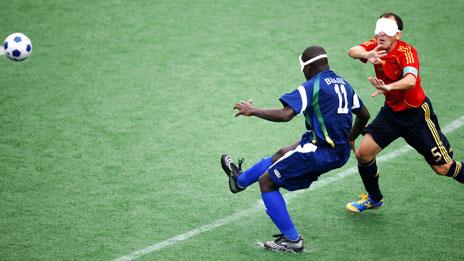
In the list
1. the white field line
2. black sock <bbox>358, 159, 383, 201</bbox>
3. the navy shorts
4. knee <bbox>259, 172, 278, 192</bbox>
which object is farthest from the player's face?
the white field line

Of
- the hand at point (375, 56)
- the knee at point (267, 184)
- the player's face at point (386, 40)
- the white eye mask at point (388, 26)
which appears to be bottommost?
the knee at point (267, 184)

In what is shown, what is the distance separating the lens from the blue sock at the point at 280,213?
675 centimetres

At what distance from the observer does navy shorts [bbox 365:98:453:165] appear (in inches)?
280

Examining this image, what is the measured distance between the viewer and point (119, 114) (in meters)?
9.58

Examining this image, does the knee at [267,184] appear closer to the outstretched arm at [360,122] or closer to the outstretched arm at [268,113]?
the outstretched arm at [268,113]

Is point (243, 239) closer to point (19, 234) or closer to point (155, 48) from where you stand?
point (19, 234)

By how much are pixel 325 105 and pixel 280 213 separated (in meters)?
1.16

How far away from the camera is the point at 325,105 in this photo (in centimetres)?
653

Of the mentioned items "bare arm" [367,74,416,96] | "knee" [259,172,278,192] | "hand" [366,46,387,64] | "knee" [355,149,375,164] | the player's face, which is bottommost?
"knee" [355,149,375,164]

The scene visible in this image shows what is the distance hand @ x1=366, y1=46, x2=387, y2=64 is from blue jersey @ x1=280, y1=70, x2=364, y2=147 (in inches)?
18.5

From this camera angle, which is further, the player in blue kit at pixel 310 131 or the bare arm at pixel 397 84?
the bare arm at pixel 397 84

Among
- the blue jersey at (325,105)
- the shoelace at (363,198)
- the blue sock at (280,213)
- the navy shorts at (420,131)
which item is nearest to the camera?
the blue jersey at (325,105)

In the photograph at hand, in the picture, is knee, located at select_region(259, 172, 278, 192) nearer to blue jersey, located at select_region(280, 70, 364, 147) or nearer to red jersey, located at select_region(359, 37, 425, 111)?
blue jersey, located at select_region(280, 70, 364, 147)

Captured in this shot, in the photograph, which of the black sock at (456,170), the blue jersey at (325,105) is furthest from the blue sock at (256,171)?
the black sock at (456,170)
